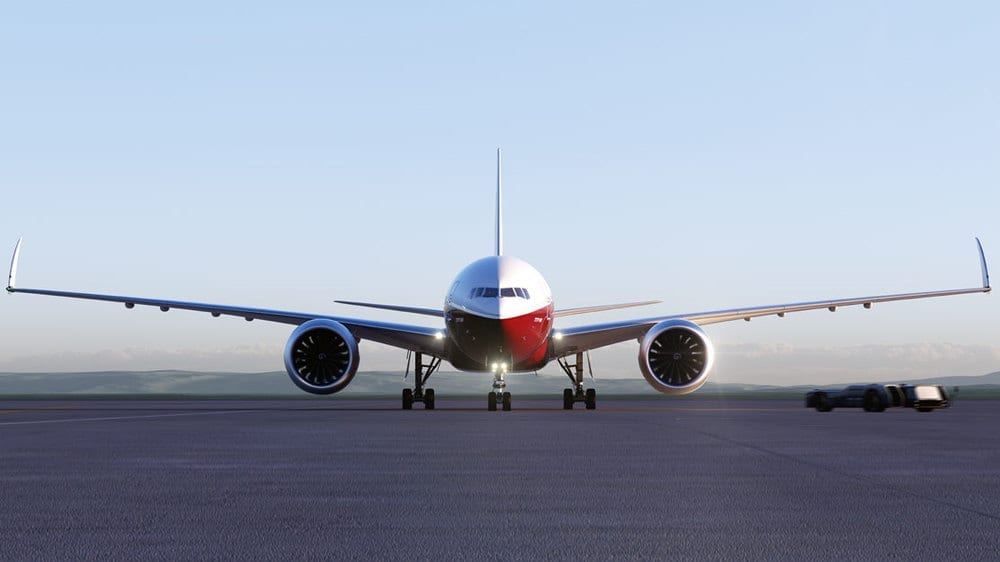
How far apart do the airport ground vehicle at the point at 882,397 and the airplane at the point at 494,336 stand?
2.76m

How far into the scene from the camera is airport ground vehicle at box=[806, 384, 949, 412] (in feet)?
97.0

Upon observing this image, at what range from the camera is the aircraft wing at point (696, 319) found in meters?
30.8

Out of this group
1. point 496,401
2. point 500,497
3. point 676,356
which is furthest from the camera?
point 676,356

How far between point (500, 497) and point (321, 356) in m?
20.3

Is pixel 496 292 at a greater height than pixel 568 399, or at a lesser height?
greater

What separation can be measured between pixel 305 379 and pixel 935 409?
16.2 meters

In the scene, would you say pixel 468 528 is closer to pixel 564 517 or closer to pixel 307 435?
pixel 564 517

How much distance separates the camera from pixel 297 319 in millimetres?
31656

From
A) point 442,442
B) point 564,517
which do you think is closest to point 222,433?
point 442,442

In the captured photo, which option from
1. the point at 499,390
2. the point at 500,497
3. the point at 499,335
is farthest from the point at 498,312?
the point at 500,497

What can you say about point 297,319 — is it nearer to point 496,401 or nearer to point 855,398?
point 496,401

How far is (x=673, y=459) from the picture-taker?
12.6m

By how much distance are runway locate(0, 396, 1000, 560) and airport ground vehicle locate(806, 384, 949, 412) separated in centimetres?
1316

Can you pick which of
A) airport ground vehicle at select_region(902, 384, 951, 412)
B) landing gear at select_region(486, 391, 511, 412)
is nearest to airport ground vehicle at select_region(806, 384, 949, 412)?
airport ground vehicle at select_region(902, 384, 951, 412)
